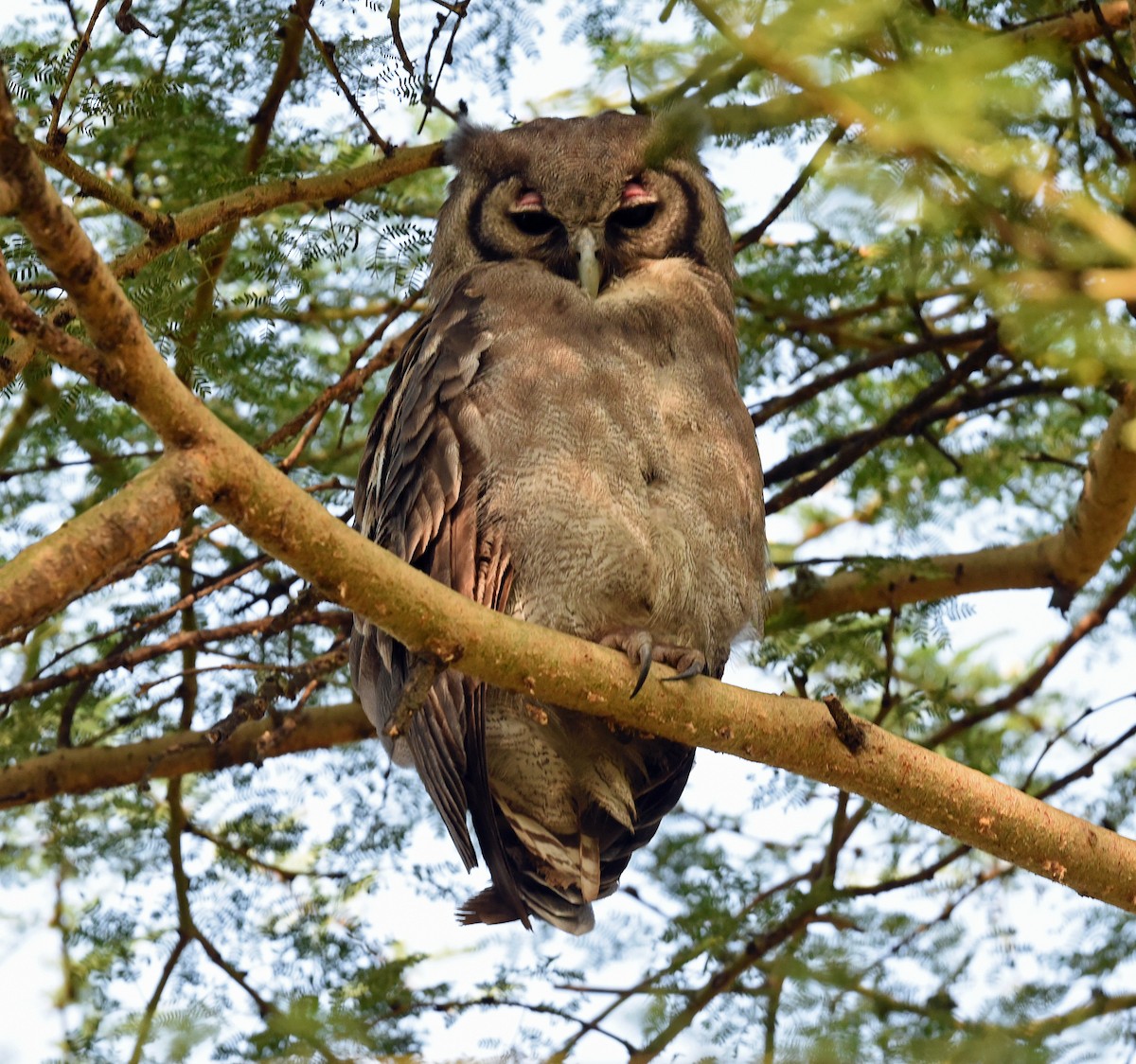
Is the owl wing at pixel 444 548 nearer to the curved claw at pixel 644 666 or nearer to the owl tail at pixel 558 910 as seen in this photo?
the owl tail at pixel 558 910

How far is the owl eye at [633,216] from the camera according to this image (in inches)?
151

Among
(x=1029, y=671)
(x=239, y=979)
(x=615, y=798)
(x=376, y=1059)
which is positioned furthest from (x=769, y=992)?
(x=1029, y=671)

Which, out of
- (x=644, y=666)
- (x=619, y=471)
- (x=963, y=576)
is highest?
(x=963, y=576)

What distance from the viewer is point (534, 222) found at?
386cm

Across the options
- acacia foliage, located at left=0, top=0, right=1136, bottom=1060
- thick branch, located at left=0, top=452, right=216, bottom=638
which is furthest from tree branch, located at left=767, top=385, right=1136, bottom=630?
thick branch, located at left=0, top=452, right=216, bottom=638

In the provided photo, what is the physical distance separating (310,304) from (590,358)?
1.64 m

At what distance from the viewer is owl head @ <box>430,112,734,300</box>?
12.4ft

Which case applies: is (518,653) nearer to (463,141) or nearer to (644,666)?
(644,666)

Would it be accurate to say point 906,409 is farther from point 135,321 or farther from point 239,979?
point 135,321

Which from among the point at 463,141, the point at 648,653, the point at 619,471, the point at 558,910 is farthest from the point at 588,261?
the point at 558,910

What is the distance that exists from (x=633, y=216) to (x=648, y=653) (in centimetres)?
155

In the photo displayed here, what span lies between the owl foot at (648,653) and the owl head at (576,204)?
96 centimetres

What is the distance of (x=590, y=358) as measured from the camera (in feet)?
11.0

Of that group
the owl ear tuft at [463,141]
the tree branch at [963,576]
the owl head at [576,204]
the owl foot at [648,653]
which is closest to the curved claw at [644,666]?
the owl foot at [648,653]
